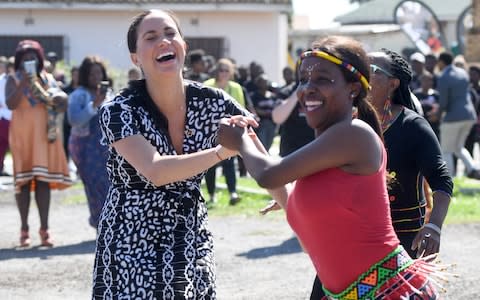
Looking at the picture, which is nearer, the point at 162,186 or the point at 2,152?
the point at 162,186

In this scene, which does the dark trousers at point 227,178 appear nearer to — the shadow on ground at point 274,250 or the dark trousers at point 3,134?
the shadow on ground at point 274,250

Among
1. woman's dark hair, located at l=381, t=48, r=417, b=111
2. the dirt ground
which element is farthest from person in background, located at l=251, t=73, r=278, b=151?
woman's dark hair, located at l=381, t=48, r=417, b=111

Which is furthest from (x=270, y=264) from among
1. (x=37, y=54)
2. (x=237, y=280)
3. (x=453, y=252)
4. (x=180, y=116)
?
(x=180, y=116)

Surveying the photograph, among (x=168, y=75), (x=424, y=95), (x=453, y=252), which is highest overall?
(x=168, y=75)

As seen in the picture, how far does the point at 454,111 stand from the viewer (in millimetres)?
15375

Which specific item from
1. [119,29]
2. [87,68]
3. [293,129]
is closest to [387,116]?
[293,129]

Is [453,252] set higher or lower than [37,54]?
lower

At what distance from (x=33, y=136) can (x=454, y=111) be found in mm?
6911

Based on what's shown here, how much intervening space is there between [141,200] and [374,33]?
33246 mm

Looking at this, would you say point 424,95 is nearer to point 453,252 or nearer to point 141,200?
point 453,252

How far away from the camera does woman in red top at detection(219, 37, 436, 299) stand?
371 cm

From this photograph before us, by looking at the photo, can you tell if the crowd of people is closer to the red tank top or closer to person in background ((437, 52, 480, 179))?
the red tank top

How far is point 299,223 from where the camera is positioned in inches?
150

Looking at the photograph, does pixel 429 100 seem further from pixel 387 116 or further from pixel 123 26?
pixel 123 26
